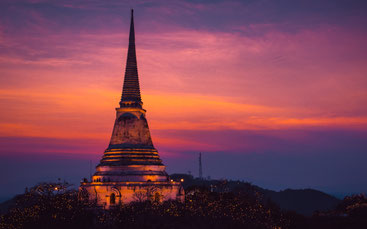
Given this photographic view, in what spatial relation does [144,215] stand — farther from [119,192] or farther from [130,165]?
[130,165]

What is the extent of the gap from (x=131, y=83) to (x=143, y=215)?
1123 inches

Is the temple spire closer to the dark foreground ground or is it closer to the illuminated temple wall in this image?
the illuminated temple wall

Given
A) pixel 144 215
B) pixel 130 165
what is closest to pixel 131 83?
pixel 130 165

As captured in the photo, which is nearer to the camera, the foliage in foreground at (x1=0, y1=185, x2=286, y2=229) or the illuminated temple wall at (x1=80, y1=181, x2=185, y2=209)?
the foliage in foreground at (x1=0, y1=185, x2=286, y2=229)

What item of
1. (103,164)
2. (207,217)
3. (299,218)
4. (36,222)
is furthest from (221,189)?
(36,222)

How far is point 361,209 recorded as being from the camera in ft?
318

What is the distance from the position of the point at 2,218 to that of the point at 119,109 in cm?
2809

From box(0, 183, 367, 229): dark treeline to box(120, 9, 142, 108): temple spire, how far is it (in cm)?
1704

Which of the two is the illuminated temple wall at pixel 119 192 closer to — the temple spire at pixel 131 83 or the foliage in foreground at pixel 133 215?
the foliage in foreground at pixel 133 215

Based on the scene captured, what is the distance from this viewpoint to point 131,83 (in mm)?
92500

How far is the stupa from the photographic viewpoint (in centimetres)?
8269

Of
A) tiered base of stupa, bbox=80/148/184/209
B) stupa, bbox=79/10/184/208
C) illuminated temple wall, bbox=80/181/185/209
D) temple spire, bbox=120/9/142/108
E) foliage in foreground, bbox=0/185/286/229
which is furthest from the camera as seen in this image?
temple spire, bbox=120/9/142/108

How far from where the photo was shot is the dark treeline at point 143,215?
2709 inches

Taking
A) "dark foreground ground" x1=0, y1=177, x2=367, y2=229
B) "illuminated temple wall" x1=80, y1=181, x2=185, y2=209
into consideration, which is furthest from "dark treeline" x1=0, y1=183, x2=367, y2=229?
"illuminated temple wall" x1=80, y1=181, x2=185, y2=209
